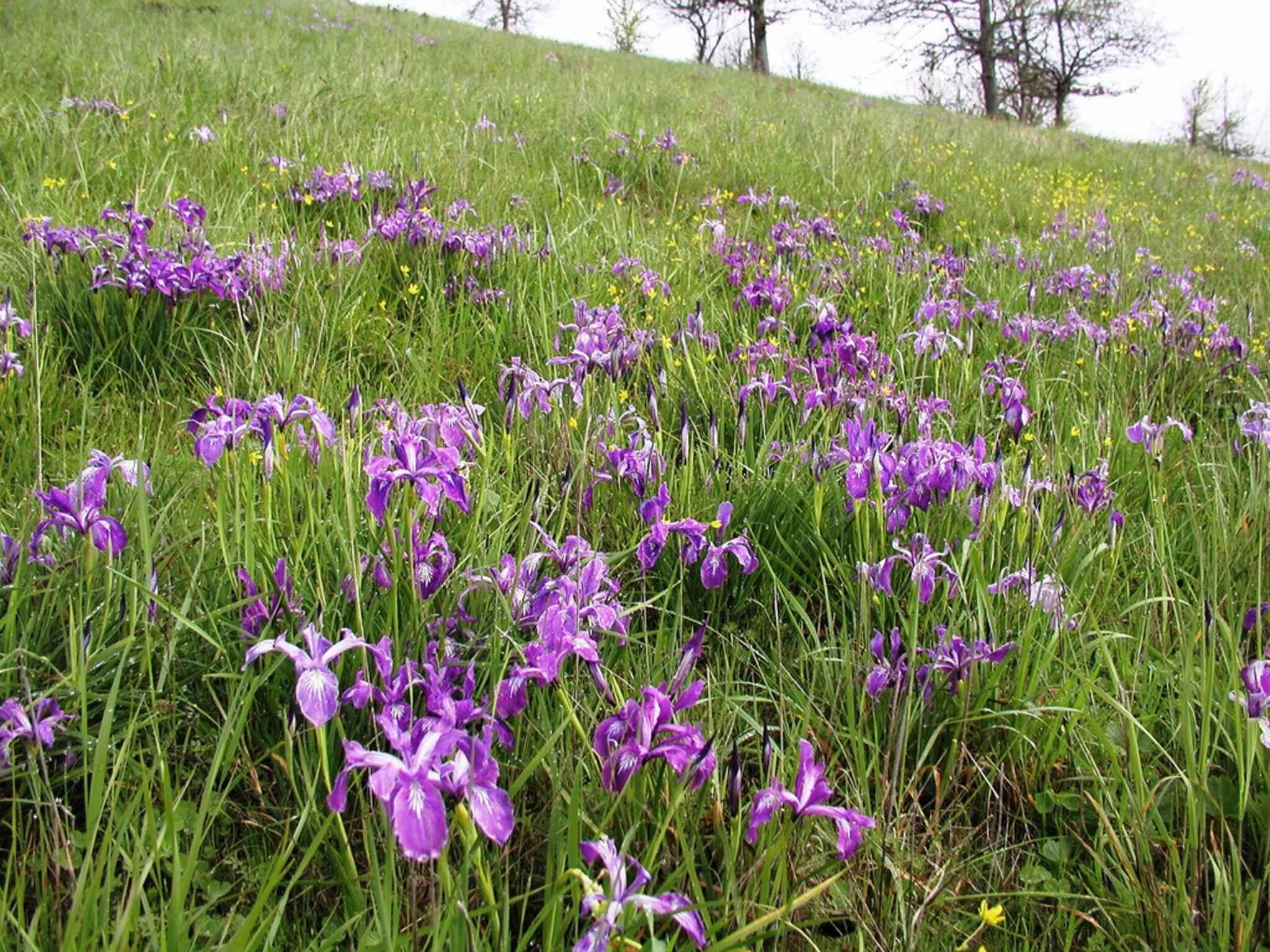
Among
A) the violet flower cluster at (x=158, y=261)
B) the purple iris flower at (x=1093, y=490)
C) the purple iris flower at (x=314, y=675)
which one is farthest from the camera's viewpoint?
the violet flower cluster at (x=158, y=261)

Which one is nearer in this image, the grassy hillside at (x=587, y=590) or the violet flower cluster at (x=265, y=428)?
the grassy hillside at (x=587, y=590)

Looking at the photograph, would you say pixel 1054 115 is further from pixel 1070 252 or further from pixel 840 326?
pixel 840 326

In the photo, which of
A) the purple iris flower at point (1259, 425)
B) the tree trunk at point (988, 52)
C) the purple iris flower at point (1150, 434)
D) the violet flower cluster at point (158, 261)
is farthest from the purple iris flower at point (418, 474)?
the tree trunk at point (988, 52)

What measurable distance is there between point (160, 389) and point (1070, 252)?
5472mm

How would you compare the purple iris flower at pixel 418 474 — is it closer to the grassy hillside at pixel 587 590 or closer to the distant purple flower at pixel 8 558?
the grassy hillside at pixel 587 590

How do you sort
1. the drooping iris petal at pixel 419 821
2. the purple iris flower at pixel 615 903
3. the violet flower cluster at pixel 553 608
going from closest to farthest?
1. the drooping iris petal at pixel 419 821
2. the purple iris flower at pixel 615 903
3. the violet flower cluster at pixel 553 608

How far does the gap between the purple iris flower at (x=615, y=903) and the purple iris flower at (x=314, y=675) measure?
40 centimetres

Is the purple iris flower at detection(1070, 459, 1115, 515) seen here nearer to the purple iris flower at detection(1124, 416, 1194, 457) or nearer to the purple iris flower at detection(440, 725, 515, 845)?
the purple iris flower at detection(1124, 416, 1194, 457)

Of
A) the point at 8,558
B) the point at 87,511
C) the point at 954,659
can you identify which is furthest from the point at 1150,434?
the point at 8,558

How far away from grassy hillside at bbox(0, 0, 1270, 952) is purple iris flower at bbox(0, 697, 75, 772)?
16mm

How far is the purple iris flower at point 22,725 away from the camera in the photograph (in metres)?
1.26

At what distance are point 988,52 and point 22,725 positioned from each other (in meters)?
39.5

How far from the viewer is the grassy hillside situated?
4.24 feet

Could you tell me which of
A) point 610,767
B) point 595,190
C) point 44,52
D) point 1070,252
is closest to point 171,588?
point 610,767
